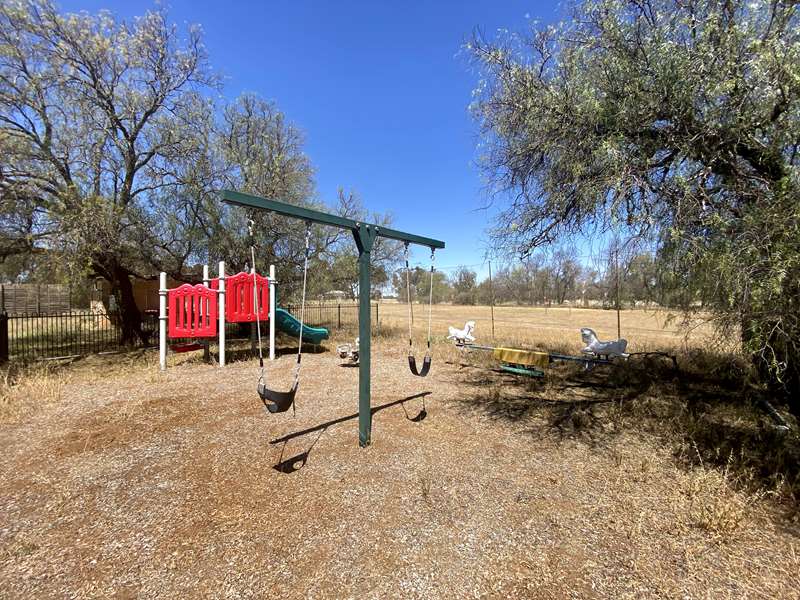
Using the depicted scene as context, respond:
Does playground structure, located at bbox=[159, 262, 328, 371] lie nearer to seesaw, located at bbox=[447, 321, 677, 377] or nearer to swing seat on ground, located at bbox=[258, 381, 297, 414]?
swing seat on ground, located at bbox=[258, 381, 297, 414]

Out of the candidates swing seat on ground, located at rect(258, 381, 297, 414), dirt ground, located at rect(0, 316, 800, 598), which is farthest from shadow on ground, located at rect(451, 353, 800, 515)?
swing seat on ground, located at rect(258, 381, 297, 414)

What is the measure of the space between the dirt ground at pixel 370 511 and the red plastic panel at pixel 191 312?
10.8 ft

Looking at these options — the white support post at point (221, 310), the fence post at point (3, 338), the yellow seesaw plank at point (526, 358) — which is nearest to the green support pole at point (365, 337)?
the yellow seesaw plank at point (526, 358)

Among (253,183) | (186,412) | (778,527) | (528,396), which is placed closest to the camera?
(778,527)

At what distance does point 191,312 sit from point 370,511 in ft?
24.0

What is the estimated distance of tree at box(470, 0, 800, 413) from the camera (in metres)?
2.64

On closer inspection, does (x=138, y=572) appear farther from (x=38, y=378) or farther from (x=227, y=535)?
(x=38, y=378)

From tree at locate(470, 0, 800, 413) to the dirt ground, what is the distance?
1.33 meters

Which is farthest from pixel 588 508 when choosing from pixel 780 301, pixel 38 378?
pixel 38 378

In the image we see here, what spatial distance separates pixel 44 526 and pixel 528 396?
19.0 feet

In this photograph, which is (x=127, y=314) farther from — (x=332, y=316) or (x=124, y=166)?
(x=332, y=316)

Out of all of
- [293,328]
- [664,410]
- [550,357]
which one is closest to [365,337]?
[664,410]

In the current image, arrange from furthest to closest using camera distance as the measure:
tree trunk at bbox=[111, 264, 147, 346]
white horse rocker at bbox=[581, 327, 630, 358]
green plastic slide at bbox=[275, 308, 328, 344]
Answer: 1. tree trunk at bbox=[111, 264, 147, 346]
2. green plastic slide at bbox=[275, 308, 328, 344]
3. white horse rocker at bbox=[581, 327, 630, 358]

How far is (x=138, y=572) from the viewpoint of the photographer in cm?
219
